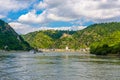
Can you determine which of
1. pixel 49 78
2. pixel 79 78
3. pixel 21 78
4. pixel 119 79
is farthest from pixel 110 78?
pixel 21 78

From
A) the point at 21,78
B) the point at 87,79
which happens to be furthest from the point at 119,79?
the point at 21,78

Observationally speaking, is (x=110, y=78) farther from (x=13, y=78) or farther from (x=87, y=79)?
(x=13, y=78)

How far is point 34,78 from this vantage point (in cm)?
6481

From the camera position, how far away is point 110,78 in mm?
64438

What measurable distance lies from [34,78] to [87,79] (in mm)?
11138

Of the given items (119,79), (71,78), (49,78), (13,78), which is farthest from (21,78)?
(119,79)

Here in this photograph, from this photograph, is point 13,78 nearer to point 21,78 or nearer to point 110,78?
point 21,78

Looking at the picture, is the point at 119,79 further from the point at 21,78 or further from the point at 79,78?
the point at 21,78

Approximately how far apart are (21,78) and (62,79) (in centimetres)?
896

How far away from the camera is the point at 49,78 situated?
64.6 meters

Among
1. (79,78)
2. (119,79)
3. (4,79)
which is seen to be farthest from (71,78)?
(4,79)

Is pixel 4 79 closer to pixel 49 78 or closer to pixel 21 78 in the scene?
pixel 21 78

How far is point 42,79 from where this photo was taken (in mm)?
62844

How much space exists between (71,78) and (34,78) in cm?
779
